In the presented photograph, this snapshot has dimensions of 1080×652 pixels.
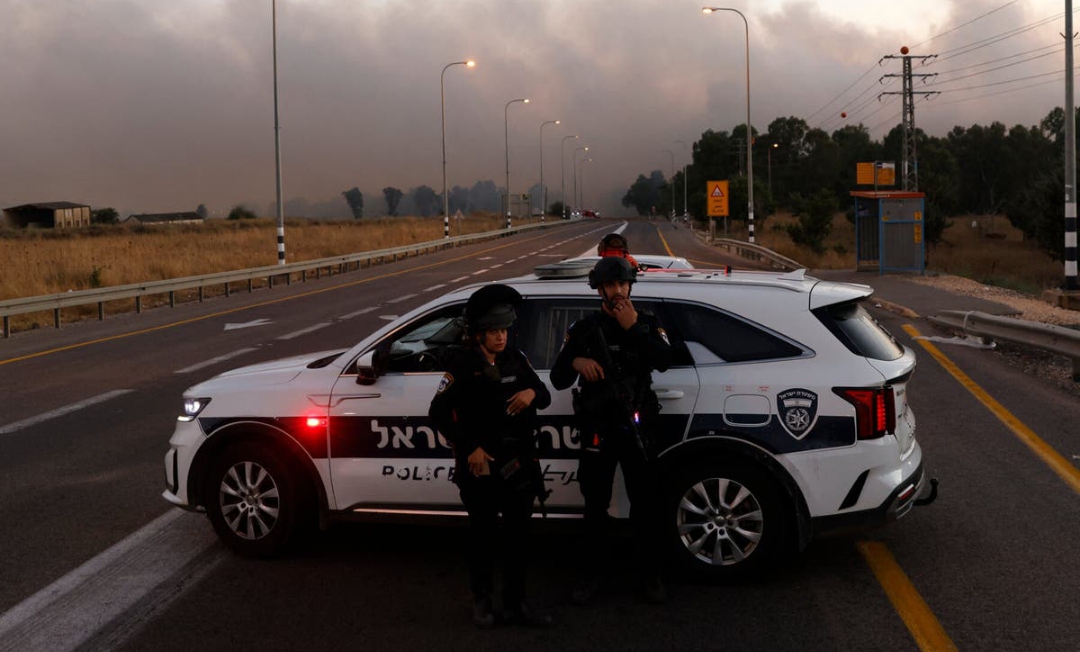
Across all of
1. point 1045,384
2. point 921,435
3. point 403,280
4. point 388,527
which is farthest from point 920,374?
point 403,280

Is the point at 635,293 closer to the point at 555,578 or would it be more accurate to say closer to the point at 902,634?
the point at 555,578

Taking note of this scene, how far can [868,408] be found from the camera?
17.7 feet

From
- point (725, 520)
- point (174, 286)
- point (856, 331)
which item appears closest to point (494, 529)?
point (725, 520)

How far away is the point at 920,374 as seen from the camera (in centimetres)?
1310

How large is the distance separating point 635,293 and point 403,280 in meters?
28.1

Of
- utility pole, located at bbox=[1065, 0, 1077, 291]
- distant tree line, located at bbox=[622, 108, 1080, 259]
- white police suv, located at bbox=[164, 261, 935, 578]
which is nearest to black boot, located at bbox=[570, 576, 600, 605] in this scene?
white police suv, located at bbox=[164, 261, 935, 578]

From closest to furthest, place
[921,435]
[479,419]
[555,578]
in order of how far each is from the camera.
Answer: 1. [479,419]
2. [555,578]
3. [921,435]

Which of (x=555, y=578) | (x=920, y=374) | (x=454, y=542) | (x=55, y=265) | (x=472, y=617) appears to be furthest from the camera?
(x=55, y=265)

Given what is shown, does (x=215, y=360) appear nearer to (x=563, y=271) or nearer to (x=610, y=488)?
(x=563, y=271)

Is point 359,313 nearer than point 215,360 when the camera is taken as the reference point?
No

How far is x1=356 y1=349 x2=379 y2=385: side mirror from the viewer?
19.0 ft

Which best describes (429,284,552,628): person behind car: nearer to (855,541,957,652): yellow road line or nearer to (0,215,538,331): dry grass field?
(855,541,957,652): yellow road line

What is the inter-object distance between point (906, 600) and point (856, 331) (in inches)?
52.6

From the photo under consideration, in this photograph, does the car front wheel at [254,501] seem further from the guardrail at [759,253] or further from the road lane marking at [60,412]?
the guardrail at [759,253]
